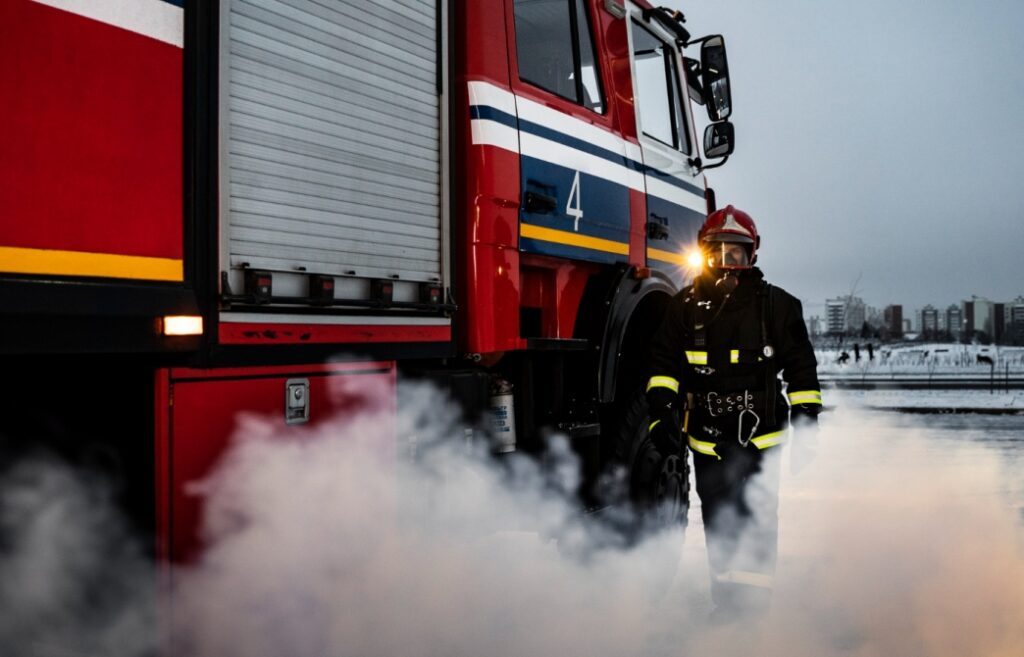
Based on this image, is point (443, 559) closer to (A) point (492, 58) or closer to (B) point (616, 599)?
(B) point (616, 599)

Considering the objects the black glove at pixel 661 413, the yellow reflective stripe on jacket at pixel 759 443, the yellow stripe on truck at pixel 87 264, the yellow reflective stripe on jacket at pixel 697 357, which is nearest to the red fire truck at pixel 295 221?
the yellow stripe on truck at pixel 87 264

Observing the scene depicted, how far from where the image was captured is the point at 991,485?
7250 millimetres

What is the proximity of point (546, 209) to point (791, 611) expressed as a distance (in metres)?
2.07

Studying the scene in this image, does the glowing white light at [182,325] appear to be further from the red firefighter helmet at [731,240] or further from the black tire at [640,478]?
the black tire at [640,478]

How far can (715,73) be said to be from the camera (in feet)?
16.8

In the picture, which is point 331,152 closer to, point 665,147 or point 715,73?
point 665,147

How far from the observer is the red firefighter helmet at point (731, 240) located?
4.12 metres

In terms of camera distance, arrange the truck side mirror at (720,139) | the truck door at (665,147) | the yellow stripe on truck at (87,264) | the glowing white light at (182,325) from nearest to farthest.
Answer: the yellow stripe on truck at (87,264), the glowing white light at (182,325), the truck door at (665,147), the truck side mirror at (720,139)

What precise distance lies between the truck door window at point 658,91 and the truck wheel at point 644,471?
1.50 m

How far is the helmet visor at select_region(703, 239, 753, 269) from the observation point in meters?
4.13

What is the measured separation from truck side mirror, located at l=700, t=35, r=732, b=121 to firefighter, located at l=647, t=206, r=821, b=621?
1259 mm

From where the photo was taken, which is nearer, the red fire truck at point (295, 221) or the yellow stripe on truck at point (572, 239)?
the red fire truck at point (295, 221)

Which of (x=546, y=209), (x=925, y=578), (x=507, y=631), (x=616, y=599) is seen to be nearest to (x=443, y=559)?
(x=507, y=631)

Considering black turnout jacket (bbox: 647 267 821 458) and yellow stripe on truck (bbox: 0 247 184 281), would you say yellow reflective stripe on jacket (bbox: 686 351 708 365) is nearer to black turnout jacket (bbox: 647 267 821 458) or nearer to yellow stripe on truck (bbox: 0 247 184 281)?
black turnout jacket (bbox: 647 267 821 458)
